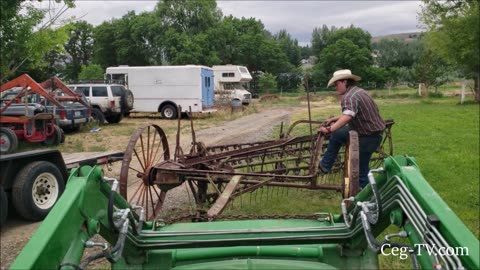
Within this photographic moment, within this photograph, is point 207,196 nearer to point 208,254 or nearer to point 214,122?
point 208,254

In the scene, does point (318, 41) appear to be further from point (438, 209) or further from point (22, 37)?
point (438, 209)

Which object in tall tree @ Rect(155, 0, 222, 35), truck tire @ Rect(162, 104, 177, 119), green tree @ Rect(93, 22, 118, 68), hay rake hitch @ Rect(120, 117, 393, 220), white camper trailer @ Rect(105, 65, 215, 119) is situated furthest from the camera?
green tree @ Rect(93, 22, 118, 68)

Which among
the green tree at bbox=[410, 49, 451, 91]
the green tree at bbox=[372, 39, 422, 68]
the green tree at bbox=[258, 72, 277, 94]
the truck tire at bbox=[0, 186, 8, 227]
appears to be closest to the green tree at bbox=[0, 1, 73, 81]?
the truck tire at bbox=[0, 186, 8, 227]

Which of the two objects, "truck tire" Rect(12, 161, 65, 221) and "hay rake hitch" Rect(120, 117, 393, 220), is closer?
"hay rake hitch" Rect(120, 117, 393, 220)

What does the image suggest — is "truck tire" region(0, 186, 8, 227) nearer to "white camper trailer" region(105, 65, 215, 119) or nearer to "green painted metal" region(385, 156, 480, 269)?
"green painted metal" region(385, 156, 480, 269)

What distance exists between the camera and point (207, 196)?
676 cm

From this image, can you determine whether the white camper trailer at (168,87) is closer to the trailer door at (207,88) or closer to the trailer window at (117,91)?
the trailer door at (207,88)

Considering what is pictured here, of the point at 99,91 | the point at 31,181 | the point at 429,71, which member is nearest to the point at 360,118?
the point at 31,181

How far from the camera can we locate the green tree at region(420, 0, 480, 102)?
95.6ft

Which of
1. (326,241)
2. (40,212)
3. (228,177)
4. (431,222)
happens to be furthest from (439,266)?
(40,212)

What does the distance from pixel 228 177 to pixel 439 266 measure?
3.94m

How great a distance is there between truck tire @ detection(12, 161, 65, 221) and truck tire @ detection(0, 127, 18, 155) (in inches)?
254

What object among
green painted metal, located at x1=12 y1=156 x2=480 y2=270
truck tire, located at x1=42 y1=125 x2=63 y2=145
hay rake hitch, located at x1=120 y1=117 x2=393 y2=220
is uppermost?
green painted metal, located at x1=12 y1=156 x2=480 y2=270

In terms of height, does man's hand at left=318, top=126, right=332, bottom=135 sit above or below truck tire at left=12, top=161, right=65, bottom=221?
above
